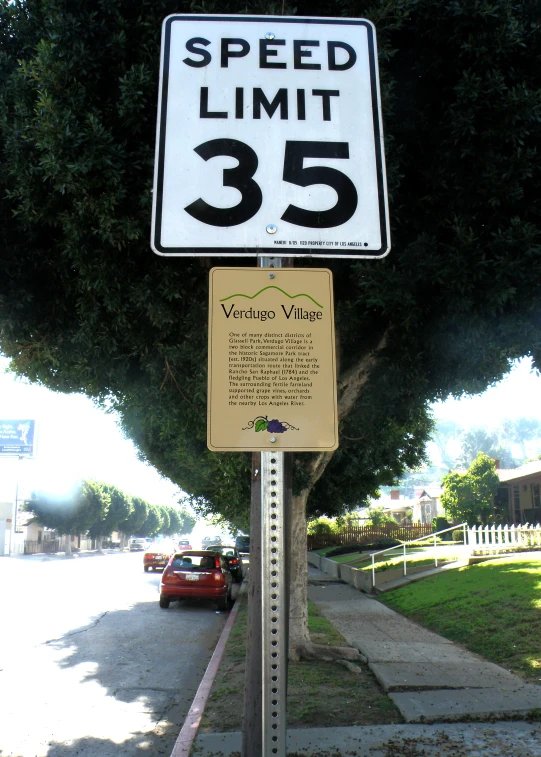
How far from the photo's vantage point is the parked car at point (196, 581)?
17.4m

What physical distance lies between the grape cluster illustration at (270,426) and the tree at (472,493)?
38132 millimetres

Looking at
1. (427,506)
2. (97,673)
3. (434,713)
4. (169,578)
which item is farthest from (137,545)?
(434,713)

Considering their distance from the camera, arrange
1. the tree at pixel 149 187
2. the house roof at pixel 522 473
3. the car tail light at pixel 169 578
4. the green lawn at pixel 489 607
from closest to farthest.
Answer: the tree at pixel 149 187 → the green lawn at pixel 489 607 → the car tail light at pixel 169 578 → the house roof at pixel 522 473

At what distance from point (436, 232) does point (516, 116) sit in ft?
3.79

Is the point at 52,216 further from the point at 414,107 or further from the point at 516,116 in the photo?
the point at 516,116

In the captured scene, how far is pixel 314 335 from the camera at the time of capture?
2.13 metres

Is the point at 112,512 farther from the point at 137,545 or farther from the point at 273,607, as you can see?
the point at 273,607

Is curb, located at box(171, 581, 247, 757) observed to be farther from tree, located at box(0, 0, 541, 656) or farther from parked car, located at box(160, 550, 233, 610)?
parked car, located at box(160, 550, 233, 610)

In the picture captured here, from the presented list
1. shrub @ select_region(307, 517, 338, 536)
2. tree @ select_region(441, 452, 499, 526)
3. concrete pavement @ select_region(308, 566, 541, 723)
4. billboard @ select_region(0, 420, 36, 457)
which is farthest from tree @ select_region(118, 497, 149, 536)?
concrete pavement @ select_region(308, 566, 541, 723)

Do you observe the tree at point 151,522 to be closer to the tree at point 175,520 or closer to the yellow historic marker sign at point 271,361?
the tree at point 175,520

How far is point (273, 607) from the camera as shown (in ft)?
6.23

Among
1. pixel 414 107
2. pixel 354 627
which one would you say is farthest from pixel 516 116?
pixel 354 627

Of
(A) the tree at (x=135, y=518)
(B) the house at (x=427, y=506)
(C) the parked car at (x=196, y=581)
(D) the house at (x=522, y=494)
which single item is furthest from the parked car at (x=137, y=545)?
(C) the parked car at (x=196, y=581)

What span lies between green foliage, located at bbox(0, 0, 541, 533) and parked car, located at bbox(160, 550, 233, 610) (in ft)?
38.3
